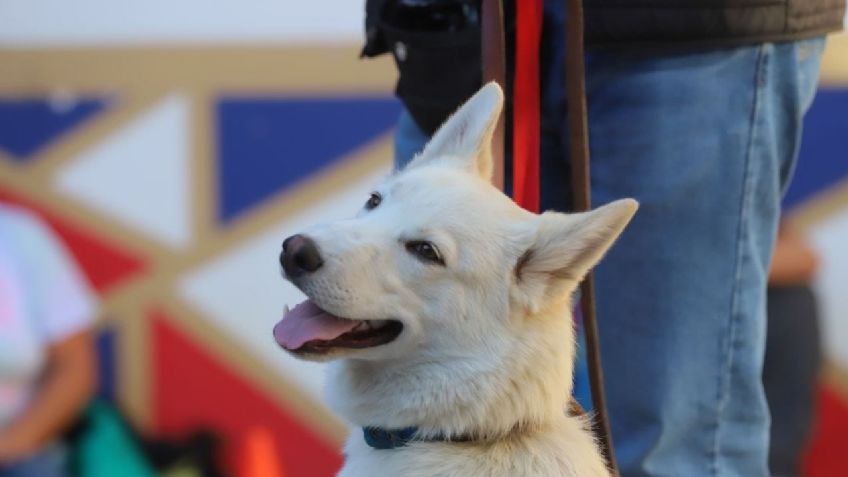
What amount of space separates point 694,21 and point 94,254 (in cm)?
277

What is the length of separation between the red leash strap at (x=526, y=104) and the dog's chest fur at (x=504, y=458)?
39cm

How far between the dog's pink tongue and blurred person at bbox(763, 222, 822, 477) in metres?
2.13

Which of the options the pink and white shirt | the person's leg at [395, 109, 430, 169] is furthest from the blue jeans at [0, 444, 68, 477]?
the person's leg at [395, 109, 430, 169]

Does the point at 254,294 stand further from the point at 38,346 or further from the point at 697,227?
the point at 697,227

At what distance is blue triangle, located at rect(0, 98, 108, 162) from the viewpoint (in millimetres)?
3980

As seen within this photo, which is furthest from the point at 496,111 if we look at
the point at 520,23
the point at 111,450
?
the point at 111,450

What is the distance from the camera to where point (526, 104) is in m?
1.90

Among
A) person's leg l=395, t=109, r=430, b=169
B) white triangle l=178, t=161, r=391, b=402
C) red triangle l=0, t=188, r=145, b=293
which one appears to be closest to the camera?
person's leg l=395, t=109, r=430, b=169

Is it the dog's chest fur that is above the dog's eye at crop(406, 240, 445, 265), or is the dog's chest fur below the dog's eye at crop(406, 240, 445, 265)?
below

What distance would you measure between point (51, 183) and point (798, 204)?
243 cm

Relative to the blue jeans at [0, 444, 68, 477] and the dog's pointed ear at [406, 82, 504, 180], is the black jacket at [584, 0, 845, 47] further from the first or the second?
the blue jeans at [0, 444, 68, 477]

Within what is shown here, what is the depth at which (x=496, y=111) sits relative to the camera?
1.81 meters

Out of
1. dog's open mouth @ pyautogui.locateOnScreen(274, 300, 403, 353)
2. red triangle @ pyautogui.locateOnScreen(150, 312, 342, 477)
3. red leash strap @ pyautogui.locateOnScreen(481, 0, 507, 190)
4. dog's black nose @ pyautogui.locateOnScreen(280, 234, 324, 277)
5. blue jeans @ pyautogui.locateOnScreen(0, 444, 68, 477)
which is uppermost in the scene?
red leash strap @ pyautogui.locateOnScreen(481, 0, 507, 190)

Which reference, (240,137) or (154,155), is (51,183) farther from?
(240,137)
